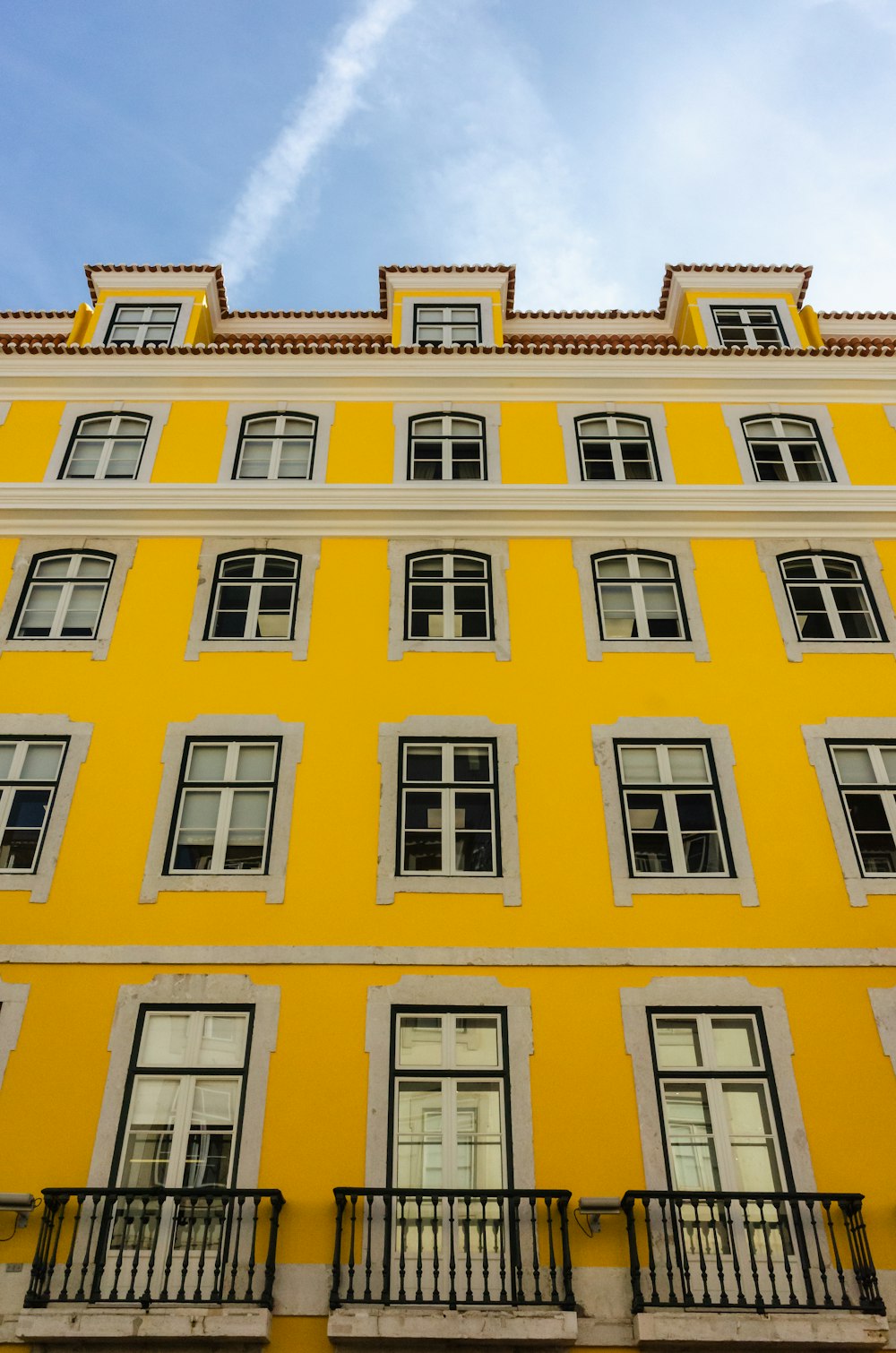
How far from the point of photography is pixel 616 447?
15867mm

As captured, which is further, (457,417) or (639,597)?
(457,417)

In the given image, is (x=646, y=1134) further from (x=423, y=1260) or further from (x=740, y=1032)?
(x=423, y=1260)

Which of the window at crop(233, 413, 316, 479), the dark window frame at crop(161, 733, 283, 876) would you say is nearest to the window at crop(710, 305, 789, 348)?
the window at crop(233, 413, 316, 479)

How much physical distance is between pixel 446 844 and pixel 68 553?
678cm

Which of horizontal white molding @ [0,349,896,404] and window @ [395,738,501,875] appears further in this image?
horizontal white molding @ [0,349,896,404]

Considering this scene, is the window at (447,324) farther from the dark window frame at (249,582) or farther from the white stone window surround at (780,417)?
the dark window frame at (249,582)

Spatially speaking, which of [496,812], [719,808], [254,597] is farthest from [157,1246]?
[254,597]

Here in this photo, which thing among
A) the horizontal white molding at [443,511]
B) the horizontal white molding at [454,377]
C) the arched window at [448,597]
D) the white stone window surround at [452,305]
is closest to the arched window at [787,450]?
the horizontal white molding at [454,377]

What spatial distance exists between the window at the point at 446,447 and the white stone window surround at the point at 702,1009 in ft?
25.9

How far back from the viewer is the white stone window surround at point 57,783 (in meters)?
11.2

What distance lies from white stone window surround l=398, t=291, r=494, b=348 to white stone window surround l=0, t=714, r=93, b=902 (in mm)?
9040

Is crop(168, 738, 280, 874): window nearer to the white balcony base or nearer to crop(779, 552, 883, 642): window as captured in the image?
the white balcony base

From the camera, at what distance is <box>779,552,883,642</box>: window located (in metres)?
13.6

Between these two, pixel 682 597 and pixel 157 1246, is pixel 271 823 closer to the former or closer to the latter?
pixel 157 1246
